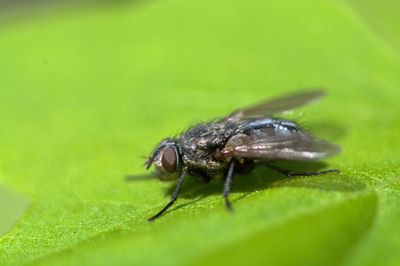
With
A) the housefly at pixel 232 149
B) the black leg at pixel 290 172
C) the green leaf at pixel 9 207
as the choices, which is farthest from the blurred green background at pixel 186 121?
the green leaf at pixel 9 207

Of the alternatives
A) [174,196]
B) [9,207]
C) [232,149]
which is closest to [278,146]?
[232,149]

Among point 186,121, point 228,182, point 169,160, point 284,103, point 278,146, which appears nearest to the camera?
point 228,182

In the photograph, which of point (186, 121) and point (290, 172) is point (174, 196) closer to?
Result: point (290, 172)

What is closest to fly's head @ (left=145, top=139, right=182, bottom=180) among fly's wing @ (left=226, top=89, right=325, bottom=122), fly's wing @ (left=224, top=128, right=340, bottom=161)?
fly's wing @ (left=224, top=128, right=340, bottom=161)

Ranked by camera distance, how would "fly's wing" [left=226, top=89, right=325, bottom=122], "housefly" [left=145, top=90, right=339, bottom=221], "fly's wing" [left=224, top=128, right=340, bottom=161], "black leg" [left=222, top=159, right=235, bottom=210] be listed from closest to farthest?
"black leg" [left=222, top=159, right=235, bottom=210], "fly's wing" [left=224, top=128, right=340, bottom=161], "housefly" [left=145, top=90, right=339, bottom=221], "fly's wing" [left=226, top=89, right=325, bottom=122]

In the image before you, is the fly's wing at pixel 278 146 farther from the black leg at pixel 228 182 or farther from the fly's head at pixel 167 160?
the fly's head at pixel 167 160

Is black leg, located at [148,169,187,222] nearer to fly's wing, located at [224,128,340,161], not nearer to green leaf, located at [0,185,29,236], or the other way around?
fly's wing, located at [224,128,340,161]
